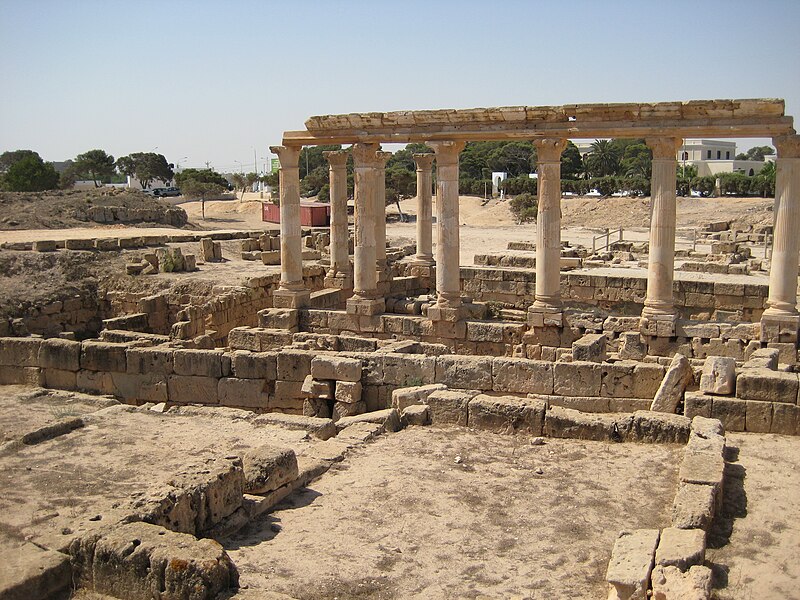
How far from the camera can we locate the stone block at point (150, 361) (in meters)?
15.4

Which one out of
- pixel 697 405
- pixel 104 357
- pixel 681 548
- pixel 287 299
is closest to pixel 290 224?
pixel 287 299

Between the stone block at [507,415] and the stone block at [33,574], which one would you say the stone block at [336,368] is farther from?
the stone block at [33,574]

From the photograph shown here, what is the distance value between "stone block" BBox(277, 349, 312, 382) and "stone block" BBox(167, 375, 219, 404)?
4.02 feet

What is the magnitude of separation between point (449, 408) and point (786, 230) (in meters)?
8.98

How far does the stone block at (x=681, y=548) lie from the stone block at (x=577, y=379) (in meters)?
5.89

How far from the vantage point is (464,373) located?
13992 mm

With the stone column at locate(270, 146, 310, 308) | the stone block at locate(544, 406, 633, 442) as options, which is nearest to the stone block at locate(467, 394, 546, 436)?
the stone block at locate(544, 406, 633, 442)

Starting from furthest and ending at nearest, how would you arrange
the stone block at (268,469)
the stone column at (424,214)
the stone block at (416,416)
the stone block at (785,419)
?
the stone column at (424,214), the stone block at (416,416), the stone block at (785,419), the stone block at (268,469)

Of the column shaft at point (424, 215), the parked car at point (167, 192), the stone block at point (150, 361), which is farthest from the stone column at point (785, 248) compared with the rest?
the parked car at point (167, 192)

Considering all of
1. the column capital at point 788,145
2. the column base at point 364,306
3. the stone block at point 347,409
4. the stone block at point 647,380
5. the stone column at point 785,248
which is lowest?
the stone block at point 347,409

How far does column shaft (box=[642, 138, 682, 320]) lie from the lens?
18.0 meters

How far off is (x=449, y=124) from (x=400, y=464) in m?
10.8

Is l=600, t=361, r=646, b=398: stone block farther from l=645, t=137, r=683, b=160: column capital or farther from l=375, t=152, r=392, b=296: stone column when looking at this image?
l=375, t=152, r=392, b=296: stone column

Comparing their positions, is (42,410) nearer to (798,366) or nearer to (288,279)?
(288,279)
